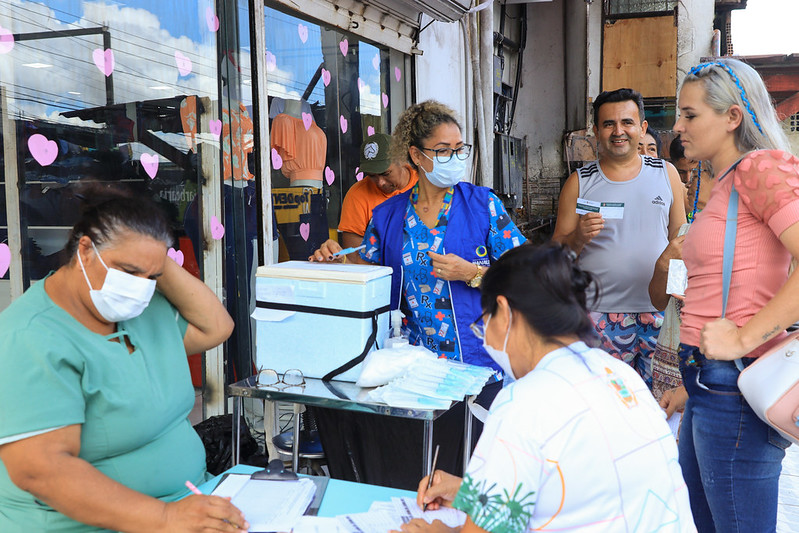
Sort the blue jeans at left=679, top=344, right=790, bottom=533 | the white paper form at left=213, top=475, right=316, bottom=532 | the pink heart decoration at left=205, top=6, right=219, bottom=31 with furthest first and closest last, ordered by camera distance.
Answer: the pink heart decoration at left=205, top=6, right=219, bottom=31
the blue jeans at left=679, top=344, right=790, bottom=533
the white paper form at left=213, top=475, right=316, bottom=532

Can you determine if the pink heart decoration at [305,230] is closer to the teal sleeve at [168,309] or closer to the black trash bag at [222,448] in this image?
the black trash bag at [222,448]

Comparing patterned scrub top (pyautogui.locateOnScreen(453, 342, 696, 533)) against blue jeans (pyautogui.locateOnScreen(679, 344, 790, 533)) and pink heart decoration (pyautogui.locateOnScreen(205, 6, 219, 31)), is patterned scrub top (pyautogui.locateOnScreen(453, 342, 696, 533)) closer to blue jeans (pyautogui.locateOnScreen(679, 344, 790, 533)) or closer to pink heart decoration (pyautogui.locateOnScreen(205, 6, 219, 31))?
blue jeans (pyautogui.locateOnScreen(679, 344, 790, 533))

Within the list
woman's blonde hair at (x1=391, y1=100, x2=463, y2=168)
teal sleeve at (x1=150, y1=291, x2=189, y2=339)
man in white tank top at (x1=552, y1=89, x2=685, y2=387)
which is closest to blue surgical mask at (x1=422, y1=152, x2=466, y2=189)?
woman's blonde hair at (x1=391, y1=100, x2=463, y2=168)

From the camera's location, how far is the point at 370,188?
157 inches

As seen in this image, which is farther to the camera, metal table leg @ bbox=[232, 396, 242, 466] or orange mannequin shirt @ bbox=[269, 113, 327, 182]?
orange mannequin shirt @ bbox=[269, 113, 327, 182]

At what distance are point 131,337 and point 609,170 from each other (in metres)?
2.31

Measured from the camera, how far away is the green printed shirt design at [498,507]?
45.6 inches

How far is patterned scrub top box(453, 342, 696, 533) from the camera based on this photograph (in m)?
1.17

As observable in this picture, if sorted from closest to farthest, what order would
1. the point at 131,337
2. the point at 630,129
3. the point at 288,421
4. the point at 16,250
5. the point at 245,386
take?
the point at 131,337 < the point at 245,386 < the point at 16,250 < the point at 630,129 < the point at 288,421

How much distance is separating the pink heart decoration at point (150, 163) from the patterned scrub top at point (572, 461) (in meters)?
2.32

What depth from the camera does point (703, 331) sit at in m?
1.74

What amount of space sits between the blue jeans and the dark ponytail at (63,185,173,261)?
1508mm

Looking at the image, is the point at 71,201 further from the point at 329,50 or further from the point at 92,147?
the point at 329,50

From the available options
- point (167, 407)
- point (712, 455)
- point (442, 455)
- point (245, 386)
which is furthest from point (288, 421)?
point (712, 455)
